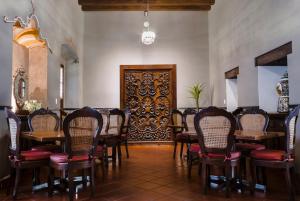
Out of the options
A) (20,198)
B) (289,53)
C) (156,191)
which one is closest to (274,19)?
(289,53)

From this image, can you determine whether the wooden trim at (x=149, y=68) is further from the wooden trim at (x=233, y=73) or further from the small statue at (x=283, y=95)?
the small statue at (x=283, y=95)

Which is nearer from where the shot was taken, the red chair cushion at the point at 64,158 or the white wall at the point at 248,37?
the red chair cushion at the point at 64,158

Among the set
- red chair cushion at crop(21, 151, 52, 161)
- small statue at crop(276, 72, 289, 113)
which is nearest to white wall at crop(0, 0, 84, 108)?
red chair cushion at crop(21, 151, 52, 161)

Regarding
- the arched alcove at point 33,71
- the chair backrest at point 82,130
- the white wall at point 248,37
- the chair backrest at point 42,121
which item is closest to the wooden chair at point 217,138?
the chair backrest at point 82,130

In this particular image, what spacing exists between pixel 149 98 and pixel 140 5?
2733 mm

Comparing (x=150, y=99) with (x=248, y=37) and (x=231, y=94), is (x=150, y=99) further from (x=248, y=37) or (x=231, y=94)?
(x=248, y=37)

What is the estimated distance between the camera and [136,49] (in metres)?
8.38

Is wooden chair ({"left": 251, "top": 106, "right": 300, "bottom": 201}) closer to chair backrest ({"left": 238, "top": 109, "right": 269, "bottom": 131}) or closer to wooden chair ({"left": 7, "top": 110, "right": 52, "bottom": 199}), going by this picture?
chair backrest ({"left": 238, "top": 109, "right": 269, "bottom": 131})

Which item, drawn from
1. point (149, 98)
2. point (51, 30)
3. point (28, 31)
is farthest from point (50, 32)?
A: point (149, 98)

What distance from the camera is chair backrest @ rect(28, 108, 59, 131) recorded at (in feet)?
13.1

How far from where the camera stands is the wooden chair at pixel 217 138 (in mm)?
2951

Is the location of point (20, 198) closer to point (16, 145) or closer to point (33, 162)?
point (33, 162)

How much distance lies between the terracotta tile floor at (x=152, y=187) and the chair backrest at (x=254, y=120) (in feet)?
2.38

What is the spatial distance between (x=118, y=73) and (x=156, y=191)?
5553 mm
